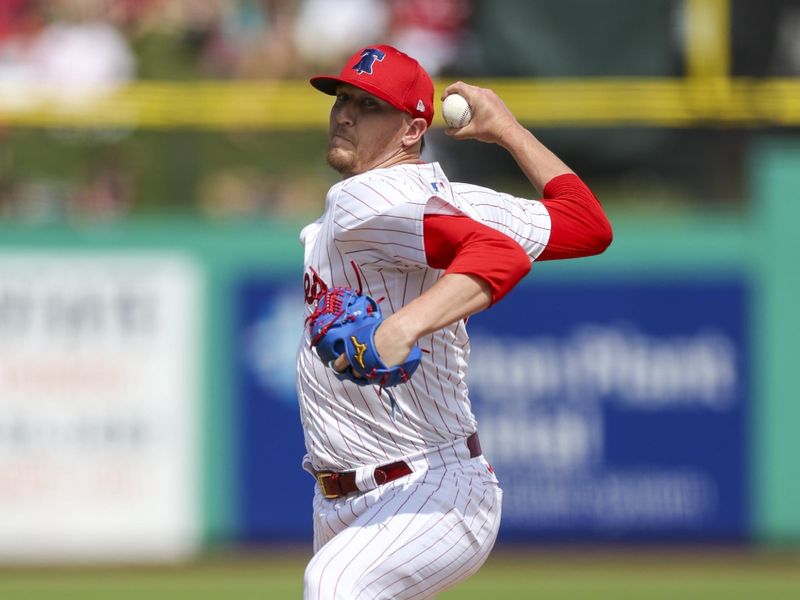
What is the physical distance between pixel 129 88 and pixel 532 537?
11.8ft

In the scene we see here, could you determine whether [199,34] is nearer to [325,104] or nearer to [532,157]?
[325,104]

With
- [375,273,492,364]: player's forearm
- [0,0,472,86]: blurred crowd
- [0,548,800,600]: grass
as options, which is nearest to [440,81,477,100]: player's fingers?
[375,273,492,364]: player's forearm

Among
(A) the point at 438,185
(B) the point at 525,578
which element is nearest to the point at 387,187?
(A) the point at 438,185

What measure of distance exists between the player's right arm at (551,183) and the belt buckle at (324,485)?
2.73 feet

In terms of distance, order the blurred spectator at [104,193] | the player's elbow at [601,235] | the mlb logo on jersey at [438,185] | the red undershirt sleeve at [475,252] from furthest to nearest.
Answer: the blurred spectator at [104,193] < the player's elbow at [601,235] < the mlb logo on jersey at [438,185] < the red undershirt sleeve at [475,252]

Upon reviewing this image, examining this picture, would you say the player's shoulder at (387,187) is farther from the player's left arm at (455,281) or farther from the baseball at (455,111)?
the baseball at (455,111)

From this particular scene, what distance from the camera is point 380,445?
378 centimetres

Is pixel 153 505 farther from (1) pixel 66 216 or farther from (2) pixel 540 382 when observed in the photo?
(2) pixel 540 382

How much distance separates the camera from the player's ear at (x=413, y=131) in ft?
12.7

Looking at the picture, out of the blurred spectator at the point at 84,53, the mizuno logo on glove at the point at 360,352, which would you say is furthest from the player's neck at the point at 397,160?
the blurred spectator at the point at 84,53

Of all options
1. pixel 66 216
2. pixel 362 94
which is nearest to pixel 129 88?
pixel 66 216

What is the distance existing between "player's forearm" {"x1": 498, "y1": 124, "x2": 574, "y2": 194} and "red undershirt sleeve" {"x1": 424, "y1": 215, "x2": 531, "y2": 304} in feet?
2.47

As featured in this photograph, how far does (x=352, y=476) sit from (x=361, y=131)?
93 cm

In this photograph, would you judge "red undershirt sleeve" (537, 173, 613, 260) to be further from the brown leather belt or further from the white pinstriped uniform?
the brown leather belt
